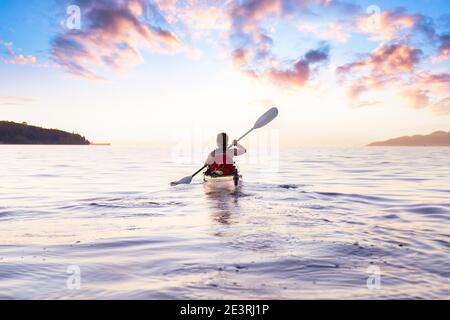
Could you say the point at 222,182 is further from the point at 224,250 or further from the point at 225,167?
the point at 224,250

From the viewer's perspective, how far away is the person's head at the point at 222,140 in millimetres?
21270

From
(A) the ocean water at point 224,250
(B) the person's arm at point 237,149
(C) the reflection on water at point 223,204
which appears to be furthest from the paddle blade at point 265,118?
(A) the ocean water at point 224,250

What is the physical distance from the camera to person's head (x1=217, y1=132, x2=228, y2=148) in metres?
21.3

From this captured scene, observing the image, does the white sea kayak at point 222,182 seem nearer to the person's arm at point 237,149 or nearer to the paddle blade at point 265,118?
the person's arm at point 237,149

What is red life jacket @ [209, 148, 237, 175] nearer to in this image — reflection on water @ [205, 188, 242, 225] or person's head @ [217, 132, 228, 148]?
person's head @ [217, 132, 228, 148]

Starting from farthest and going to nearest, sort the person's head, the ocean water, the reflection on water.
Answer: the person's head, the reflection on water, the ocean water

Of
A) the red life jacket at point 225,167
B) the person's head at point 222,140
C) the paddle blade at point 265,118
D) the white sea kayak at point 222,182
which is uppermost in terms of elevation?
the paddle blade at point 265,118

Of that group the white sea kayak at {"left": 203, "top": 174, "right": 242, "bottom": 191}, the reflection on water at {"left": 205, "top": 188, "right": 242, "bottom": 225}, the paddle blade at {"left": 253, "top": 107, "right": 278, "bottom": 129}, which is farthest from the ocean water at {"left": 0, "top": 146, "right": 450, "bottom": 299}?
the paddle blade at {"left": 253, "top": 107, "right": 278, "bottom": 129}

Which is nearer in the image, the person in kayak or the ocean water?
the ocean water

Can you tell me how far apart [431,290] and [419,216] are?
860cm
